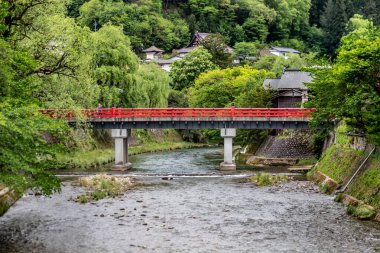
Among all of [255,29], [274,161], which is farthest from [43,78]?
[255,29]

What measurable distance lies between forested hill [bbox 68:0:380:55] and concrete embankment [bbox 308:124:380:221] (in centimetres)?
9042

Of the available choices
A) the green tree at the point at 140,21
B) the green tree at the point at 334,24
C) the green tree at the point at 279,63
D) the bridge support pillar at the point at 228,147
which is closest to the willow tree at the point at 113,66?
the bridge support pillar at the point at 228,147

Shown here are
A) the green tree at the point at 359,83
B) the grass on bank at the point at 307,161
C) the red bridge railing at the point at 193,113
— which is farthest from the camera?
the grass on bank at the point at 307,161

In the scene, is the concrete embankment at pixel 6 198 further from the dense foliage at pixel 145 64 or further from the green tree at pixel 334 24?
the green tree at pixel 334 24

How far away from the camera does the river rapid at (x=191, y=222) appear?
843 inches

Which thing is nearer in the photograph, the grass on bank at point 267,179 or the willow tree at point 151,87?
the grass on bank at point 267,179

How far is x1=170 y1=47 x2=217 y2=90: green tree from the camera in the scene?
92.4 m

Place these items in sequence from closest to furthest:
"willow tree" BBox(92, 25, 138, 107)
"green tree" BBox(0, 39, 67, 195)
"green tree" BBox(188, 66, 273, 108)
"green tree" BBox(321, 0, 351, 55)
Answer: "green tree" BBox(0, 39, 67, 195) < "willow tree" BBox(92, 25, 138, 107) < "green tree" BBox(188, 66, 273, 108) < "green tree" BBox(321, 0, 351, 55)

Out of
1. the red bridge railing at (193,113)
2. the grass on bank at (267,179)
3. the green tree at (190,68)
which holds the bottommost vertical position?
the grass on bank at (267,179)

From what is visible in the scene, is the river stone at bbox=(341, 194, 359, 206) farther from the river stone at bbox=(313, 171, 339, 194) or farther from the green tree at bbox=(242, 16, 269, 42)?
the green tree at bbox=(242, 16, 269, 42)

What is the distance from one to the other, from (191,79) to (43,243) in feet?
242

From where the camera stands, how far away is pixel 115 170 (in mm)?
48406

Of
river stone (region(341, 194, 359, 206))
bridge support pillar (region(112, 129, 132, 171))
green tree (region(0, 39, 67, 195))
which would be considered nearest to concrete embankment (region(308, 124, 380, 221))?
river stone (region(341, 194, 359, 206))

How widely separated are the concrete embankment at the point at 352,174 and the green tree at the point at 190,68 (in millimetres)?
48795
